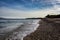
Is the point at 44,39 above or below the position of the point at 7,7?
below

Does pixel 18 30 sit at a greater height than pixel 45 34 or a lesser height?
lesser

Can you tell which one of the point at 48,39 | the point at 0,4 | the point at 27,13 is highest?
the point at 0,4

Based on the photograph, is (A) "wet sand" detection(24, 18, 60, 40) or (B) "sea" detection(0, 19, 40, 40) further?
(B) "sea" detection(0, 19, 40, 40)

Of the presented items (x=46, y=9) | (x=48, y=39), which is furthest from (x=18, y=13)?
(x=48, y=39)

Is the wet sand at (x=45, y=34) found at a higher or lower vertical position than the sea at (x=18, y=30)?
higher

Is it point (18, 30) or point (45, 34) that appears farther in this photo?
point (18, 30)

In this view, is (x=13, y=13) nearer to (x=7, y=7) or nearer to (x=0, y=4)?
(x=7, y=7)

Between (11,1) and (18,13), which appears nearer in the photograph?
(11,1)

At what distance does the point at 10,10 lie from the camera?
243 inches

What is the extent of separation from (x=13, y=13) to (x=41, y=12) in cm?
133

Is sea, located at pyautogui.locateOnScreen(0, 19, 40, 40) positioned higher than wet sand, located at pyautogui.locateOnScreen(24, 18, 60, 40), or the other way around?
wet sand, located at pyautogui.locateOnScreen(24, 18, 60, 40)

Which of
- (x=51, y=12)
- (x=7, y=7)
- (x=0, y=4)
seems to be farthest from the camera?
(x=51, y=12)

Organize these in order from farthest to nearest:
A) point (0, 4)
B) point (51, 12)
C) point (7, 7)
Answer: point (51, 12)
point (7, 7)
point (0, 4)

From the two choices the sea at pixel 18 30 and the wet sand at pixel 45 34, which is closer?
the wet sand at pixel 45 34
